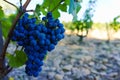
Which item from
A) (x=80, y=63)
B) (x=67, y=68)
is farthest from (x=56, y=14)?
(x=80, y=63)

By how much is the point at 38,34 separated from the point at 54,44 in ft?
0.28

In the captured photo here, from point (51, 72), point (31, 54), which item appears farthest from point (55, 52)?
point (31, 54)

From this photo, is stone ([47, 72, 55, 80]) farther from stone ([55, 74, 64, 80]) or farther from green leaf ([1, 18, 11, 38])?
green leaf ([1, 18, 11, 38])

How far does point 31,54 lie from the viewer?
147cm

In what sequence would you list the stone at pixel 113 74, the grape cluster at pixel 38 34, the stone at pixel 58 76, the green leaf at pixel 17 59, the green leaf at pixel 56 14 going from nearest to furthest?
the grape cluster at pixel 38 34
the green leaf at pixel 17 59
the green leaf at pixel 56 14
the stone at pixel 58 76
the stone at pixel 113 74

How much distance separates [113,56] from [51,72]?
29.0 inches

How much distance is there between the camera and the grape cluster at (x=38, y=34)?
1416mm

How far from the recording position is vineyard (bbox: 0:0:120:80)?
1437mm

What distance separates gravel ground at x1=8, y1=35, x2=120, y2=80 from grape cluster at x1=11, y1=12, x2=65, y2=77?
4.02ft

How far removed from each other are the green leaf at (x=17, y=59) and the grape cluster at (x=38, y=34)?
0.20ft

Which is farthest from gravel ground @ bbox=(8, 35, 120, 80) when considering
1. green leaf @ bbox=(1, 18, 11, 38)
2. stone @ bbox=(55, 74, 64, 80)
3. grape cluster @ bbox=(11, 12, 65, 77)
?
grape cluster @ bbox=(11, 12, 65, 77)

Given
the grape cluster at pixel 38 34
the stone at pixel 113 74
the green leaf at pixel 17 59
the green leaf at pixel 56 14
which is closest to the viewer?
the grape cluster at pixel 38 34

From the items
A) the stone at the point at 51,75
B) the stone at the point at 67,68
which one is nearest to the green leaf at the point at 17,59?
the stone at the point at 51,75

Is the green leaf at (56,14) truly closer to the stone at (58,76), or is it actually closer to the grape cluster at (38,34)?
the grape cluster at (38,34)
